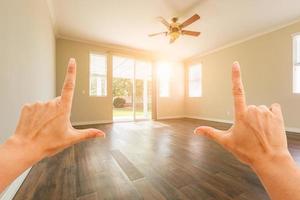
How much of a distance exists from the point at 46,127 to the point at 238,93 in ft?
2.33

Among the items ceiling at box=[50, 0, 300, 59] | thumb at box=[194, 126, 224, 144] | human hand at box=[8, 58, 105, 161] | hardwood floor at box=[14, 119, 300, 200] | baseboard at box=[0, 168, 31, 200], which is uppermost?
ceiling at box=[50, 0, 300, 59]

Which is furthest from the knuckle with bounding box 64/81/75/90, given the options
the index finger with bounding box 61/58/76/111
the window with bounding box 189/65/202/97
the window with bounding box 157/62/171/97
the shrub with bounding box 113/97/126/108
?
the shrub with bounding box 113/97/126/108

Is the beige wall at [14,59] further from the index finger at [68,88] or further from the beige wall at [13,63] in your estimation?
the index finger at [68,88]

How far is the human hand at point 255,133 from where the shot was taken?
47 cm

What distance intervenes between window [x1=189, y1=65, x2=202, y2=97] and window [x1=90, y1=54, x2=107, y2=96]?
4.18 metres

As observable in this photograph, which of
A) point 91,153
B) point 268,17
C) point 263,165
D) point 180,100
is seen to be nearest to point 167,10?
point 268,17

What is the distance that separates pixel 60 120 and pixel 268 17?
16.3 ft

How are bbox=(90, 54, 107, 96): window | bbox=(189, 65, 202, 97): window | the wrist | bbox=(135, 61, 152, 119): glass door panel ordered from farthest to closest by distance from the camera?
1. bbox=(189, 65, 202, 97): window
2. bbox=(135, 61, 152, 119): glass door panel
3. bbox=(90, 54, 107, 96): window
4. the wrist

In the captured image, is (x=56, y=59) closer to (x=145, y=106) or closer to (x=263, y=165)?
(x=145, y=106)

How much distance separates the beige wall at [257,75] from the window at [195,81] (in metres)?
0.33

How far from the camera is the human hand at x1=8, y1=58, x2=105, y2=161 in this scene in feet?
1.48

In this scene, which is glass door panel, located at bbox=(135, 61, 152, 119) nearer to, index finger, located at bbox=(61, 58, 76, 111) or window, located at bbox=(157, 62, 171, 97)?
window, located at bbox=(157, 62, 171, 97)

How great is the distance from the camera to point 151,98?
6641 millimetres

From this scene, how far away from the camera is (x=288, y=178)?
1.40 feet
